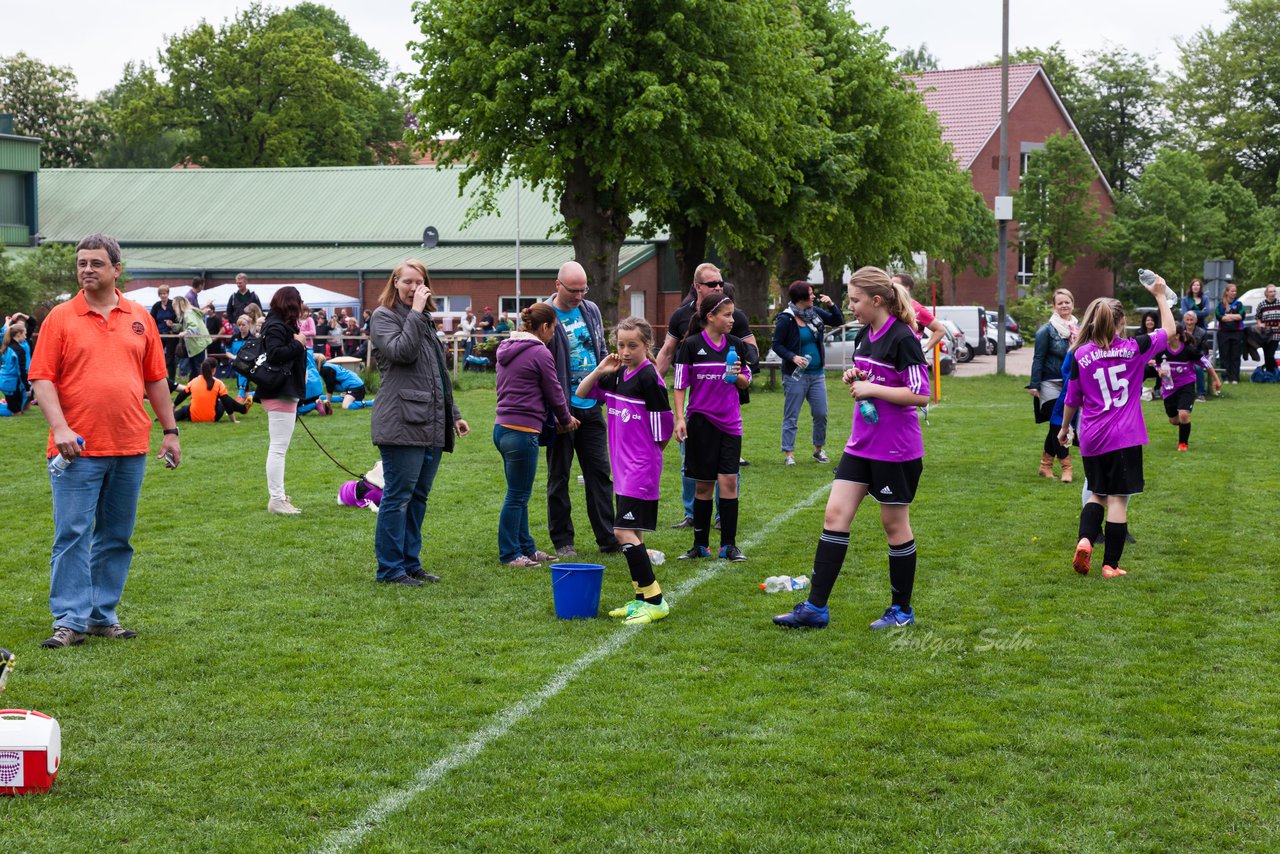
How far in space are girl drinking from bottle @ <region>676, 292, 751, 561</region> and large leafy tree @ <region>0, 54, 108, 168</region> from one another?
68272 mm

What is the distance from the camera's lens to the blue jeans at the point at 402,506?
27.7ft

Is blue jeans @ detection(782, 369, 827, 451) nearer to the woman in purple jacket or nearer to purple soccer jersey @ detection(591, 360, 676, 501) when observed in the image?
the woman in purple jacket

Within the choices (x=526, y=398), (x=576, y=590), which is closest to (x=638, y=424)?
(x=576, y=590)

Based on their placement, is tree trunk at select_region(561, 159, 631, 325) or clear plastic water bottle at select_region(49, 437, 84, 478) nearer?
clear plastic water bottle at select_region(49, 437, 84, 478)

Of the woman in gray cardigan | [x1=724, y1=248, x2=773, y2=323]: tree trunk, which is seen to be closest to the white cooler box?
the woman in gray cardigan

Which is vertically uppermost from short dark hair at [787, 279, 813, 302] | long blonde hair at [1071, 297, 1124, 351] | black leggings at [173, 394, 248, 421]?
short dark hair at [787, 279, 813, 302]

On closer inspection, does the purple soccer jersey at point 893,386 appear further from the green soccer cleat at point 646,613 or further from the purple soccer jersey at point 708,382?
the purple soccer jersey at point 708,382

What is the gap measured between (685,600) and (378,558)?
2032mm

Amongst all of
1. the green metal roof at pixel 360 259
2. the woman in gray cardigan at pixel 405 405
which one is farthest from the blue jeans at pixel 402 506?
the green metal roof at pixel 360 259

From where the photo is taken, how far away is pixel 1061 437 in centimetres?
938

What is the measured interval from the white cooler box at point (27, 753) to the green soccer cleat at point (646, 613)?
335 centimetres

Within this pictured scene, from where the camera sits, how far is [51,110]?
232 ft

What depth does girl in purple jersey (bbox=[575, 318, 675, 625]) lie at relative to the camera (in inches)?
301

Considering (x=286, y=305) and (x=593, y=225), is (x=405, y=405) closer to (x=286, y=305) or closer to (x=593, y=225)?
(x=286, y=305)
